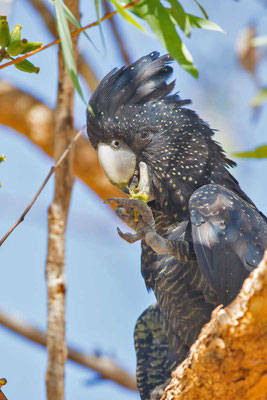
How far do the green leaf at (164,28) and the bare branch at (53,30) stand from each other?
2.63 meters

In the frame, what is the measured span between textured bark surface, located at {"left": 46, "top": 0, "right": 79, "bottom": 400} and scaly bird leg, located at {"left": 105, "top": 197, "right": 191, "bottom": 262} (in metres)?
0.60

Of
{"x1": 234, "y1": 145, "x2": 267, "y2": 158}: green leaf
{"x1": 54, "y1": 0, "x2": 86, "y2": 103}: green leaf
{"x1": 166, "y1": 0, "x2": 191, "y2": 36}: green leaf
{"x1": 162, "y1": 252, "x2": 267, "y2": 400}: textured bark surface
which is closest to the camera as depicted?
{"x1": 162, "y1": 252, "x2": 267, "y2": 400}: textured bark surface

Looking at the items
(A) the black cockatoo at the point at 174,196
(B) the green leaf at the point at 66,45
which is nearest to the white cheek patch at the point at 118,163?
(A) the black cockatoo at the point at 174,196

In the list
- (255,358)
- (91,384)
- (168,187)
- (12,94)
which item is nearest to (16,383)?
(91,384)

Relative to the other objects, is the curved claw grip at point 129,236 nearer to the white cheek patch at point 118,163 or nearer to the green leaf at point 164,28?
the white cheek patch at point 118,163

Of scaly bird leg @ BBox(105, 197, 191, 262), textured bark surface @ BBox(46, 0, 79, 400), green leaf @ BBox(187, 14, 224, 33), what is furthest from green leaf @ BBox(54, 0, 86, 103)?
textured bark surface @ BBox(46, 0, 79, 400)

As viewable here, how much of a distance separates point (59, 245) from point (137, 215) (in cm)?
63

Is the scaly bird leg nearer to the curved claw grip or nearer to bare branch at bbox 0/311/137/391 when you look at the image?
the curved claw grip

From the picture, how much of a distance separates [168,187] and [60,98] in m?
0.81

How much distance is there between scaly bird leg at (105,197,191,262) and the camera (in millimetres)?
2318

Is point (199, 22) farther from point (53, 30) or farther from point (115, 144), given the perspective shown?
point (53, 30)

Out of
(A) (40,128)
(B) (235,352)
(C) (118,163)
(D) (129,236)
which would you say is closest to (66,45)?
(D) (129,236)

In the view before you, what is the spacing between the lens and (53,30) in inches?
178

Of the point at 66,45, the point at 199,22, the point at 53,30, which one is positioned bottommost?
the point at 199,22
